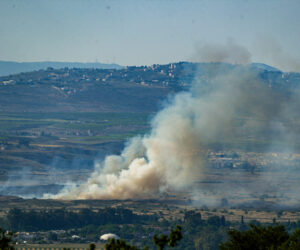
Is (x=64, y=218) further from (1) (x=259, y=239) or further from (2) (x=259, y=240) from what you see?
(2) (x=259, y=240)

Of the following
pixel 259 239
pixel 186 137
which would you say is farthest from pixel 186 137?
pixel 259 239

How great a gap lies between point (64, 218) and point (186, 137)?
27827mm

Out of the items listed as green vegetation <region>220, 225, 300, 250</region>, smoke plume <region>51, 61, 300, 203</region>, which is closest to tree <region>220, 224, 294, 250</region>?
green vegetation <region>220, 225, 300, 250</region>

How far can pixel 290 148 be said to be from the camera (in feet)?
611

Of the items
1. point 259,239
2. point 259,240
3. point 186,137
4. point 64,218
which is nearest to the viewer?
point 259,240

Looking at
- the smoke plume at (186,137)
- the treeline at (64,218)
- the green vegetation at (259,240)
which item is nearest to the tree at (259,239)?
the green vegetation at (259,240)

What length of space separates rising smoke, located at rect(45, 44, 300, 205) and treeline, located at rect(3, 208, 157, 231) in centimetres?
916

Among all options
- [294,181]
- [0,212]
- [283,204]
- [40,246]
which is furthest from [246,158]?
[40,246]

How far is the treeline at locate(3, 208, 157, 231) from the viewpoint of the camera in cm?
9744

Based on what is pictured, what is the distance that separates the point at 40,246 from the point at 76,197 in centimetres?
3563

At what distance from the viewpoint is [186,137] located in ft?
391

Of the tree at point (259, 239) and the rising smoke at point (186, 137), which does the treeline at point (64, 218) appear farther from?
the tree at point (259, 239)

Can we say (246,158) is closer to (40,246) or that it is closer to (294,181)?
(294,181)

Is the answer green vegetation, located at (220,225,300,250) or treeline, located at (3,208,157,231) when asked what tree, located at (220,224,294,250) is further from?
treeline, located at (3,208,157,231)
